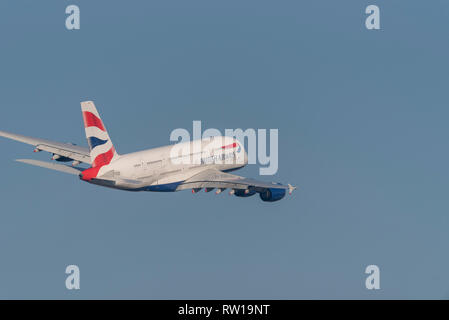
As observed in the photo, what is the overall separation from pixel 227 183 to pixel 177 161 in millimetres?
6706

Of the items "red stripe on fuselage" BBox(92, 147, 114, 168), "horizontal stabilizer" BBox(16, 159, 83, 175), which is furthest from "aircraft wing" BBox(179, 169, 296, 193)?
"horizontal stabilizer" BBox(16, 159, 83, 175)

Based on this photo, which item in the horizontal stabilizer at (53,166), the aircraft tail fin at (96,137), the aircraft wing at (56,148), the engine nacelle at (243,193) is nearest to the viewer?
the aircraft tail fin at (96,137)

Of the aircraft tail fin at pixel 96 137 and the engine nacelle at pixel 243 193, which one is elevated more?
the aircraft tail fin at pixel 96 137

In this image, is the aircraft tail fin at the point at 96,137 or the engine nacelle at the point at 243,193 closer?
the aircraft tail fin at the point at 96,137

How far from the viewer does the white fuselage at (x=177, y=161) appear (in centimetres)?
13762

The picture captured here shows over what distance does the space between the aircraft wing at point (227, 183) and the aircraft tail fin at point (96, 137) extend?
41.7 ft

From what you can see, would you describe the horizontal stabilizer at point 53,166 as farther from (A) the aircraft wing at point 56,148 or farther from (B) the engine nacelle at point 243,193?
(B) the engine nacelle at point 243,193

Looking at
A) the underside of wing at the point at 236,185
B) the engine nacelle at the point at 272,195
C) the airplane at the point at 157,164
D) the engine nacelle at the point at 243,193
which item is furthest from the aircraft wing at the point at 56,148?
the engine nacelle at the point at 272,195

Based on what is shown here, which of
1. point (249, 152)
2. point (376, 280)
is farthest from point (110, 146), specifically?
point (376, 280)

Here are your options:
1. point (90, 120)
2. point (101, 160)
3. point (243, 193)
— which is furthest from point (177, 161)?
point (90, 120)

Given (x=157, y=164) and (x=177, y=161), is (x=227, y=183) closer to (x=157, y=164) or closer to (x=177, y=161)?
(x=177, y=161)

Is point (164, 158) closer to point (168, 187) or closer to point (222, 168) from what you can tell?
point (168, 187)

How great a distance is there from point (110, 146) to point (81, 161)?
1244cm

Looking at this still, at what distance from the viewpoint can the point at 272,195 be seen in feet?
479
